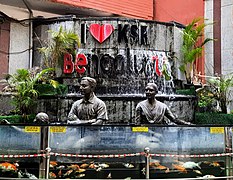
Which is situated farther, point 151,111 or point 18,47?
point 18,47

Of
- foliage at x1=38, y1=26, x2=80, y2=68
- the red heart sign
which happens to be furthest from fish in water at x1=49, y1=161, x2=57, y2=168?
the red heart sign

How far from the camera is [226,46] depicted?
66.1 ft

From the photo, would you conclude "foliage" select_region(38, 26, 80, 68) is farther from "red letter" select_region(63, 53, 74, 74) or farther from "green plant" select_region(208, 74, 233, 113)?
"green plant" select_region(208, 74, 233, 113)

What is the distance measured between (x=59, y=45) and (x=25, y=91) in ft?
8.09

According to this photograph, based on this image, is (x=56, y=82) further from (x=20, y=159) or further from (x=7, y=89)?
(x=20, y=159)

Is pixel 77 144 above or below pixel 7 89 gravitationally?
below

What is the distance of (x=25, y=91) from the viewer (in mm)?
14211

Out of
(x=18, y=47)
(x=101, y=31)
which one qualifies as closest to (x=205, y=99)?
(x=101, y=31)

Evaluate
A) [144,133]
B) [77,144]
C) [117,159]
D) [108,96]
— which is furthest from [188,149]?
[108,96]

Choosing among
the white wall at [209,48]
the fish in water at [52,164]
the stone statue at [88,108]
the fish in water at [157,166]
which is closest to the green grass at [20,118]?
the stone statue at [88,108]

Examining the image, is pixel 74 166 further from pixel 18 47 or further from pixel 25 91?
pixel 18 47

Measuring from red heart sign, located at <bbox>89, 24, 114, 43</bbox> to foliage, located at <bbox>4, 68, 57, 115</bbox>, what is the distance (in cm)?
230

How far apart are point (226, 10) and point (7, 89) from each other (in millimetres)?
12202

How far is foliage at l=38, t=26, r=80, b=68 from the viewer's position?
49.9ft
